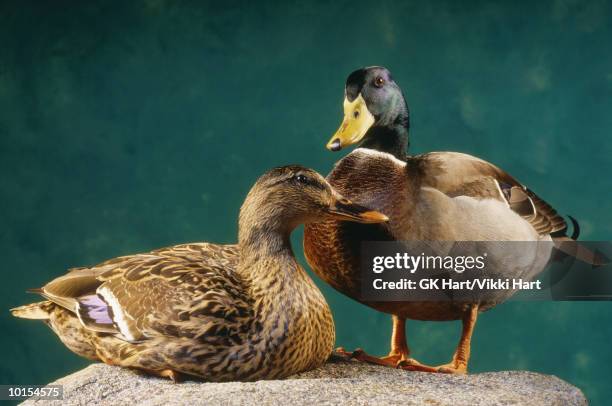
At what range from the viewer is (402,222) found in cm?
353

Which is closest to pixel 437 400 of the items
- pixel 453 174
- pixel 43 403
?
pixel 453 174

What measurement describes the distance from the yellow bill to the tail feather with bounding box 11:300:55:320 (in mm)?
1209

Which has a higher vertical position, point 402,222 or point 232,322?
point 402,222

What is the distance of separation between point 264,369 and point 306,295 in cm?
30

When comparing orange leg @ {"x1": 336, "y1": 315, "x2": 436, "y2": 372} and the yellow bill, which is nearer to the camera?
the yellow bill

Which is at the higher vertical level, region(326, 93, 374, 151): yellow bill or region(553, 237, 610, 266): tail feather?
region(326, 93, 374, 151): yellow bill

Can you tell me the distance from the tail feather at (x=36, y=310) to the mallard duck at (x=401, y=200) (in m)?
1.04

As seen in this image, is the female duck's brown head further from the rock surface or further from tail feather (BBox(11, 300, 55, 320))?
tail feather (BBox(11, 300, 55, 320))

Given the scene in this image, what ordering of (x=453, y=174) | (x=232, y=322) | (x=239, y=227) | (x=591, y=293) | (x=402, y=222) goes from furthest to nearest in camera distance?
(x=591, y=293)
(x=453, y=174)
(x=402, y=222)
(x=239, y=227)
(x=232, y=322)

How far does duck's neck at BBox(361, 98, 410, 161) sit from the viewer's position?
3.74 metres

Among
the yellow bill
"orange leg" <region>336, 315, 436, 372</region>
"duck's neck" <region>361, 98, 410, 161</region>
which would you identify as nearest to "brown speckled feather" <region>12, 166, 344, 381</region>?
the yellow bill

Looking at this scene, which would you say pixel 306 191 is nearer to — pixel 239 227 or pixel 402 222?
pixel 239 227

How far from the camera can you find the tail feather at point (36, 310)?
134 inches

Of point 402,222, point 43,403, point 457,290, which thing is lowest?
point 43,403
